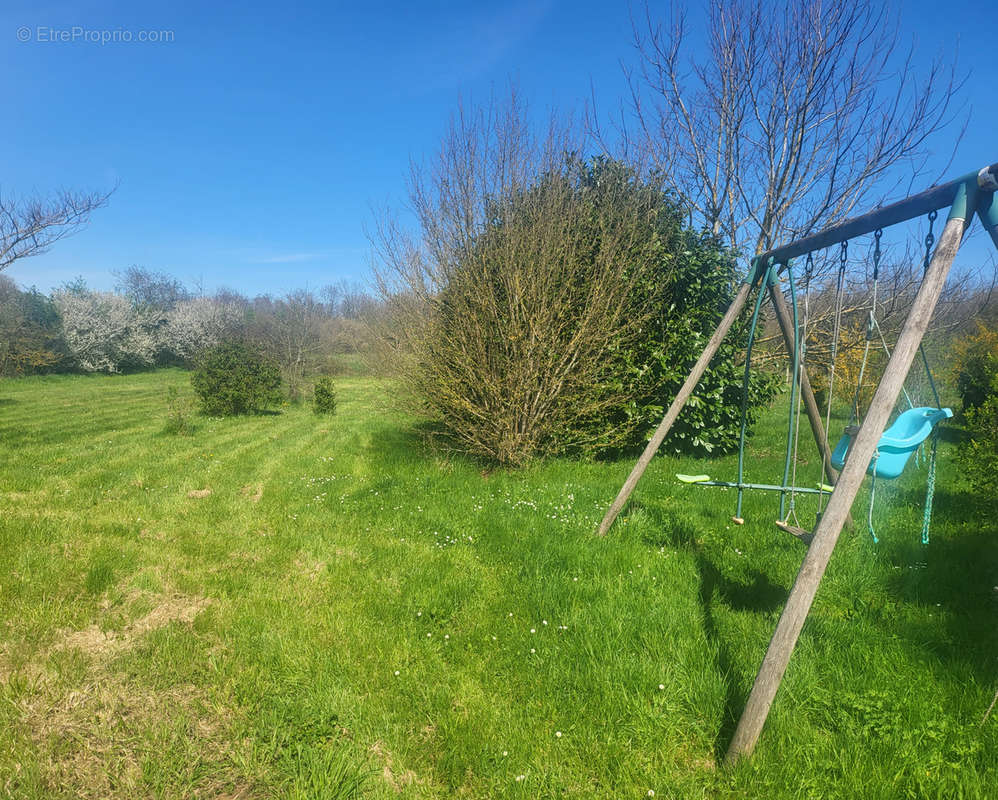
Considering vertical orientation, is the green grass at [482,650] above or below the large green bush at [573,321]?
below

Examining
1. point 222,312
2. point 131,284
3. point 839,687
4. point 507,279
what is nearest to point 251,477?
point 507,279

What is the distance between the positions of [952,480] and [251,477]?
9646 mm

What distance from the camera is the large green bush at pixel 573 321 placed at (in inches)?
288

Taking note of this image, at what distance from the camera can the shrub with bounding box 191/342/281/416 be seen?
15.5 m

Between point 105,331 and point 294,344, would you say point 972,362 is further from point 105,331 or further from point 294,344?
point 105,331

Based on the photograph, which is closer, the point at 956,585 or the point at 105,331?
the point at 956,585

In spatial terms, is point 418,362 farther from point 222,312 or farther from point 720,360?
point 222,312

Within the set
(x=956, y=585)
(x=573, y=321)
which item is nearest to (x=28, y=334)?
(x=573, y=321)

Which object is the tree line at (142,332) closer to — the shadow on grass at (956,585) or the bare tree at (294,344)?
the bare tree at (294,344)

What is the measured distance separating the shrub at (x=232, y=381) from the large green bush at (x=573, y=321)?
9671 millimetres

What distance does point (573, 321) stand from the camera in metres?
7.59

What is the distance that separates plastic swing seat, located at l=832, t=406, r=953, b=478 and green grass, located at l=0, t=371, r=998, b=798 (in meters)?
0.90

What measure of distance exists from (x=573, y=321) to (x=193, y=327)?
37.6 m

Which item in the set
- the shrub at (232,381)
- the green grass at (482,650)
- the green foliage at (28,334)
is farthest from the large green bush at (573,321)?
the green foliage at (28,334)
